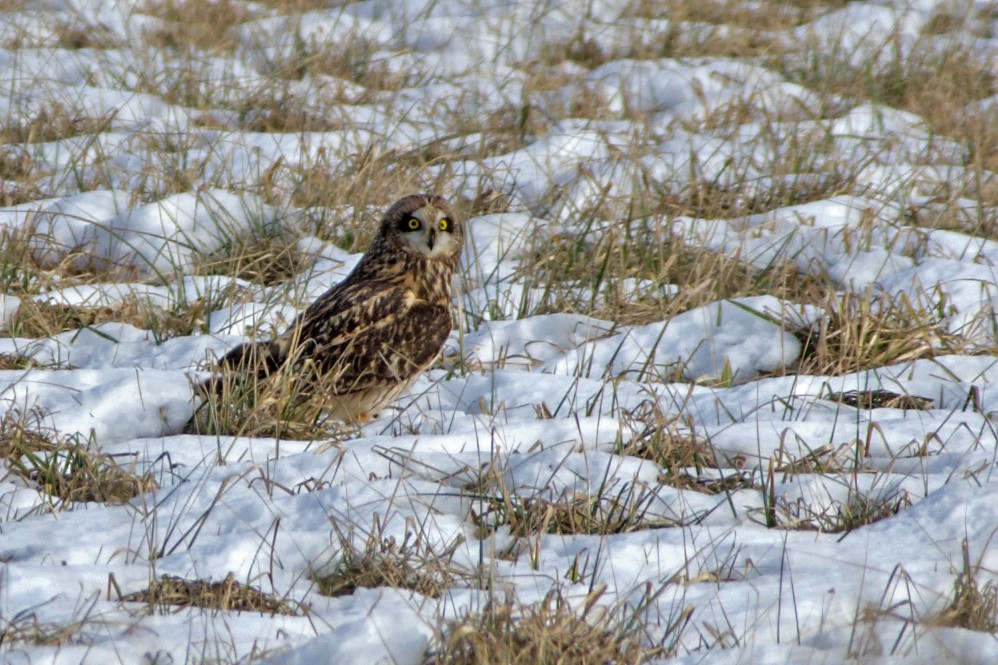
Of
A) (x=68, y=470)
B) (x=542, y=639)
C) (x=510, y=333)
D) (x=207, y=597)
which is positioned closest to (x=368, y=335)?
(x=510, y=333)

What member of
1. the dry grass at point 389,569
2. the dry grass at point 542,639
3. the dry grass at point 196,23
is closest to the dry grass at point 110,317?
the dry grass at point 389,569

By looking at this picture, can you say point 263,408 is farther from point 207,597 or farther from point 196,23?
point 196,23

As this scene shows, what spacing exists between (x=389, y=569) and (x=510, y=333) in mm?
2320

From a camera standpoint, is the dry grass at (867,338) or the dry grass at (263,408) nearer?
the dry grass at (263,408)

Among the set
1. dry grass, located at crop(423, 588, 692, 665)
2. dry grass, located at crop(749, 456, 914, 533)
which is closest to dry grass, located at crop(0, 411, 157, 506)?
dry grass, located at crop(423, 588, 692, 665)

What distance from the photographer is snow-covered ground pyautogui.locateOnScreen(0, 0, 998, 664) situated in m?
2.60

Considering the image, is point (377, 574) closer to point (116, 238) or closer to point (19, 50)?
point (116, 238)

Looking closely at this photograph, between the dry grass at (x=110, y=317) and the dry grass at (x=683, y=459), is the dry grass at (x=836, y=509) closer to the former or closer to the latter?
the dry grass at (x=683, y=459)

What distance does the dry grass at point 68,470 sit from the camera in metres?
3.22

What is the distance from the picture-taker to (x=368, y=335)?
435cm

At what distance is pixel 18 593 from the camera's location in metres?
2.53

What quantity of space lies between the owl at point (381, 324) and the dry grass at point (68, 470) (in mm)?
622

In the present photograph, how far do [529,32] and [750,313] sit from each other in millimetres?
4869

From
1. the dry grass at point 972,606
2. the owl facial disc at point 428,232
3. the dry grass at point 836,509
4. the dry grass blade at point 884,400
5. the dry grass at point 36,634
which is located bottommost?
the dry grass blade at point 884,400
